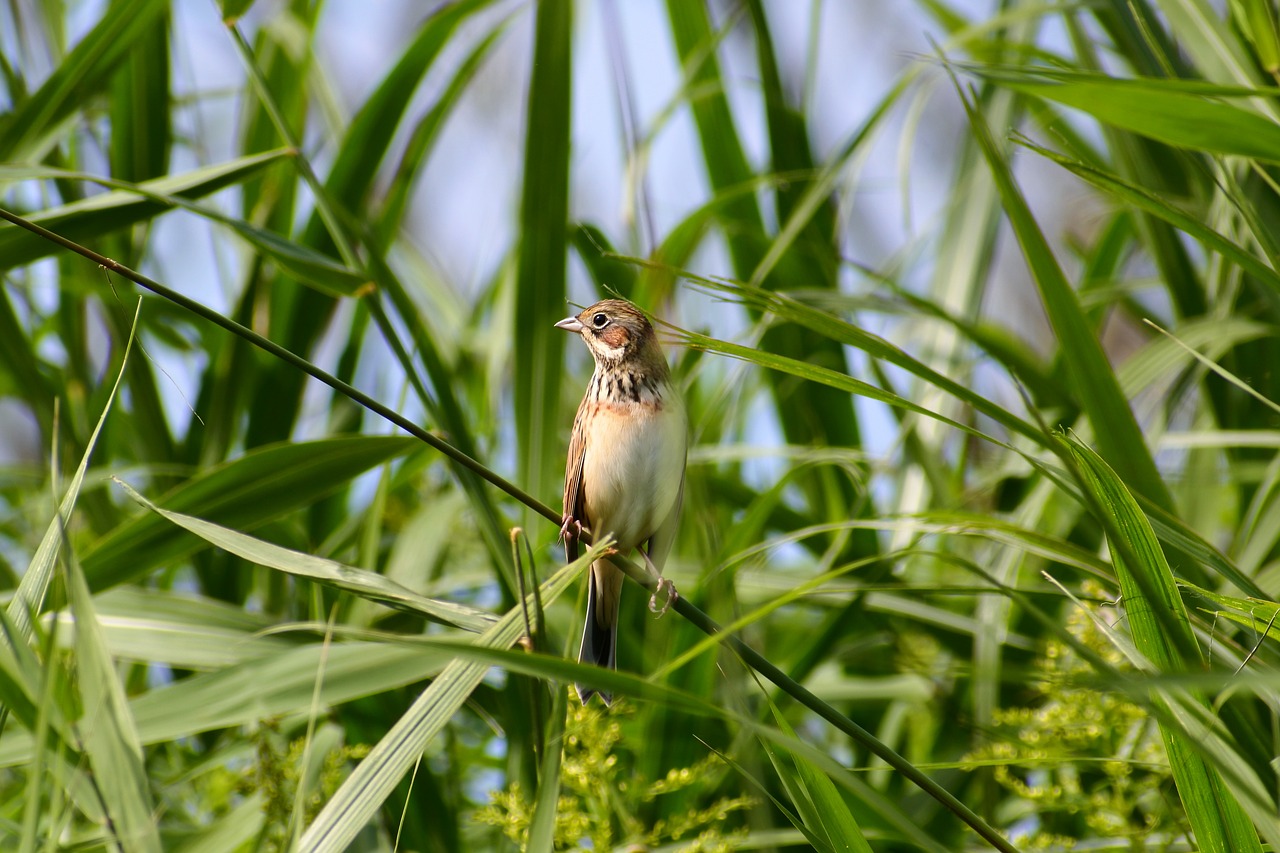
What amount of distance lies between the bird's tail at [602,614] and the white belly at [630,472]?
0.36ft

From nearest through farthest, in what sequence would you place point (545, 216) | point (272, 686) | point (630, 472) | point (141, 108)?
1. point (272, 686)
2. point (630, 472)
3. point (545, 216)
4. point (141, 108)

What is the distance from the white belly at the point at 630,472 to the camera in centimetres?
242

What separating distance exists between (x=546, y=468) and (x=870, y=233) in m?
2.59

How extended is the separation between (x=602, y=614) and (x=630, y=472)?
319mm

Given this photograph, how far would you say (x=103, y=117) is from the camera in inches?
148

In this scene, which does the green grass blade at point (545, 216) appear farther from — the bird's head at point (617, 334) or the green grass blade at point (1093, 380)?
the green grass blade at point (1093, 380)

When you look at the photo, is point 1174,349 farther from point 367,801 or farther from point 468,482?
point 367,801

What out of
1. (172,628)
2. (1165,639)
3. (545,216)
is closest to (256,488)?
(172,628)

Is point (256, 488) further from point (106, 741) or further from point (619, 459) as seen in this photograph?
point (106, 741)

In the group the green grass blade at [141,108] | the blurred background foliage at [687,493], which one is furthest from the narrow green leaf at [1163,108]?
the green grass blade at [141,108]

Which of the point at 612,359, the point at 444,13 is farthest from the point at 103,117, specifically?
the point at 612,359

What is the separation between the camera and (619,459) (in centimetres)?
252

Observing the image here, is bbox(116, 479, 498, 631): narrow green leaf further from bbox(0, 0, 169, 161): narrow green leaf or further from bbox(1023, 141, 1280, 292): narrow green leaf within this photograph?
bbox(0, 0, 169, 161): narrow green leaf

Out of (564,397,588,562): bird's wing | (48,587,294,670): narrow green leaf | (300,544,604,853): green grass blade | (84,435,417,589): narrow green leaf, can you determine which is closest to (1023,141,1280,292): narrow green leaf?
(300,544,604,853): green grass blade
